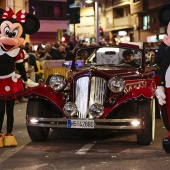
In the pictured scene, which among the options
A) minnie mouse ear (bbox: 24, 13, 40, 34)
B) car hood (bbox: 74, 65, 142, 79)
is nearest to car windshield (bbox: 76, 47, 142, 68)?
car hood (bbox: 74, 65, 142, 79)

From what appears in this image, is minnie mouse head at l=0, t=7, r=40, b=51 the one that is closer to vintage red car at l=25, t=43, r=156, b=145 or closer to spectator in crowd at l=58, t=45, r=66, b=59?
vintage red car at l=25, t=43, r=156, b=145

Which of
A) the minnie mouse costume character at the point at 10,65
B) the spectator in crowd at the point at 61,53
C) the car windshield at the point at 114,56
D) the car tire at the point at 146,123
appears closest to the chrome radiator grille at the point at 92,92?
the car tire at the point at 146,123

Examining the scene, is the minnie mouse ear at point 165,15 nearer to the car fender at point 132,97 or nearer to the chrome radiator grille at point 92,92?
the car fender at point 132,97

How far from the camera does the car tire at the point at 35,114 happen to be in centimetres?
779

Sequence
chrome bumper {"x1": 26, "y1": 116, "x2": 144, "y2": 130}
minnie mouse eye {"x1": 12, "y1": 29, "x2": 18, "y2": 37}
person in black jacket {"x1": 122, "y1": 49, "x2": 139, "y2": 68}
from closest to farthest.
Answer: chrome bumper {"x1": 26, "y1": 116, "x2": 144, "y2": 130}, minnie mouse eye {"x1": 12, "y1": 29, "x2": 18, "y2": 37}, person in black jacket {"x1": 122, "y1": 49, "x2": 139, "y2": 68}

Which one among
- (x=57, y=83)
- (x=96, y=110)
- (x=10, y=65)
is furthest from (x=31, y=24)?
(x=96, y=110)

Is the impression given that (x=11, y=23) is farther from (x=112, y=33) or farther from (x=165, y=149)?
(x=112, y=33)

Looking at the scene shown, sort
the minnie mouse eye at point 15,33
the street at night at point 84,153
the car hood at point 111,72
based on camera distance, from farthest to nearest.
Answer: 1. the minnie mouse eye at point 15,33
2. the car hood at point 111,72
3. the street at night at point 84,153

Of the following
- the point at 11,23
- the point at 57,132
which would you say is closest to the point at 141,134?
the point at 57,132

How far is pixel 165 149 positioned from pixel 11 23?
3.18 meters

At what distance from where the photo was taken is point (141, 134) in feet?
24.4

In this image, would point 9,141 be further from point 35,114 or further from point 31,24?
point 31,24

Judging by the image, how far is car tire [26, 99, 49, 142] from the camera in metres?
7.79

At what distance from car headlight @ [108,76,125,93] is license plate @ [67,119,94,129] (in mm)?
640
